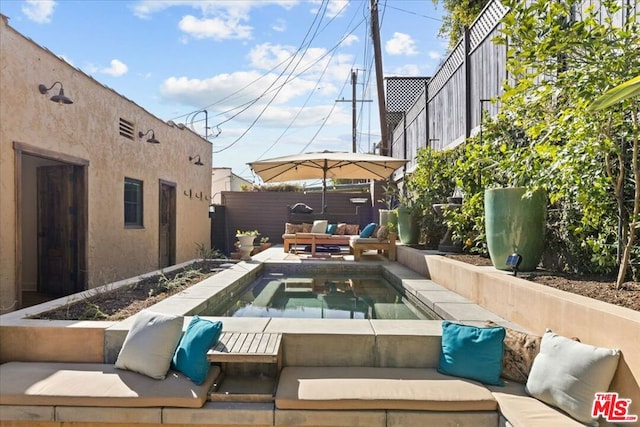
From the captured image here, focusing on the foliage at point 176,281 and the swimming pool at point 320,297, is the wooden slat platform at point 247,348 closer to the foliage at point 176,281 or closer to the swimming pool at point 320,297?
the swimming pool at point 320,297

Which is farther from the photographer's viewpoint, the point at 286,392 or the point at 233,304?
the point at 233,304

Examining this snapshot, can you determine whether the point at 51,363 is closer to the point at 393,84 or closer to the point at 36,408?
the point at 36,408

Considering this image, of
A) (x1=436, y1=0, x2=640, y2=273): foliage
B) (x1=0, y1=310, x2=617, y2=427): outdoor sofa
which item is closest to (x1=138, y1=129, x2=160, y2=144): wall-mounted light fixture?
(x1=0, y1=310, x2=617, y2=427): outdoor sofa

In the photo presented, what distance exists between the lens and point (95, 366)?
2787mm

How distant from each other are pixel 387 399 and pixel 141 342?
5.19 feet

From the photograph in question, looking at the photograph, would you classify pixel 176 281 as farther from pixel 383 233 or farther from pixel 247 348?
pixel 383 233

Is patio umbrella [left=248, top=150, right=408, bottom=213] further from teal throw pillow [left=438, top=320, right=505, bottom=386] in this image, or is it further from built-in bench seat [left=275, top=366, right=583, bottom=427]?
built-in bench seat [left=275, top=366, right=583, bottom=427]

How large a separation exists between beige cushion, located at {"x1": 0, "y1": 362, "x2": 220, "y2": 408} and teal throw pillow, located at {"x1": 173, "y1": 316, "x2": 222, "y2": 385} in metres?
0.05

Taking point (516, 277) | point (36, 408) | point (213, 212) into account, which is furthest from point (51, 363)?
point (213, 212)

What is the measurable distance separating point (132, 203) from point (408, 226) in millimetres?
5150

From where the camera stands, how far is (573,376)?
7.04ft

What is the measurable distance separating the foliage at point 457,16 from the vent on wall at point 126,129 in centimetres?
662

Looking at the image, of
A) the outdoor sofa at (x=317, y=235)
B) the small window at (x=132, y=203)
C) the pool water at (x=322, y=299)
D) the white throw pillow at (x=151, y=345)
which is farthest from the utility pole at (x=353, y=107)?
the white throw pillow at (x=151, y=345)

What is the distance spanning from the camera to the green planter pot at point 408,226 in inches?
301
